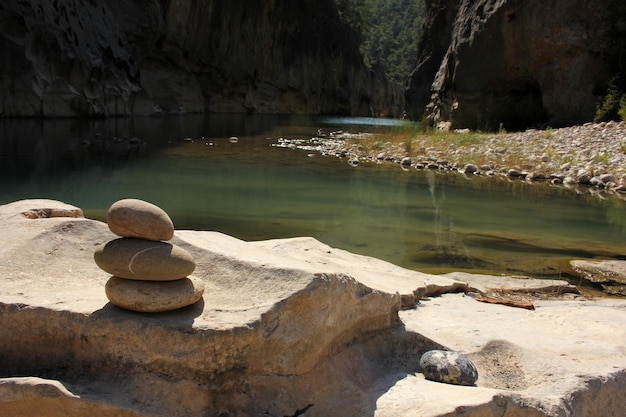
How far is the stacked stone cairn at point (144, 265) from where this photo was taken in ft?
10.1

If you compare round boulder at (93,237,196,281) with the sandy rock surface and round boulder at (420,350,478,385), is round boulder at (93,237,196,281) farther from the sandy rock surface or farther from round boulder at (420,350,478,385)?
round boulder at (420,350,478,385)

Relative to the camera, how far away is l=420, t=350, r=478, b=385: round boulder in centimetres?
336

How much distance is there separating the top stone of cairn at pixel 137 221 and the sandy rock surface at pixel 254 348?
0.40 m

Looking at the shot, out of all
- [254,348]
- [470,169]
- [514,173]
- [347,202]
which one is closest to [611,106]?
[514,173]

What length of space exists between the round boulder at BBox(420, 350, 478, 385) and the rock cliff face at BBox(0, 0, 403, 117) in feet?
Answer: 79.0

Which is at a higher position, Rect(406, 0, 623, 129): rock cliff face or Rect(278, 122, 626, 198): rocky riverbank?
Rect(406, 0, 623, 129): rock cliff face

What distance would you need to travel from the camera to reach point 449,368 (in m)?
3.37

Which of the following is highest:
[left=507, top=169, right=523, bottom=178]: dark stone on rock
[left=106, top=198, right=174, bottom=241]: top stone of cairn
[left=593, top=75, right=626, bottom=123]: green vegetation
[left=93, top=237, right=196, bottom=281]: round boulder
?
[left=593, top=75, right=626, bottom=123]: green vegetation

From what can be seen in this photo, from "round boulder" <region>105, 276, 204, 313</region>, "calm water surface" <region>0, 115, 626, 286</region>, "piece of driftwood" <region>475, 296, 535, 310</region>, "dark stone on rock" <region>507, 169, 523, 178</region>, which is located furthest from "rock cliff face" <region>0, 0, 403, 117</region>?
"round boulder" <region>105, 276, 204, 313</region>

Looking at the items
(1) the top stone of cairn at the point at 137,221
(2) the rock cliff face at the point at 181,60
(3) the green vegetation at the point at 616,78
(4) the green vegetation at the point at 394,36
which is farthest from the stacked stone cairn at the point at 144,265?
(4) the green vegetation at the point at 394,36

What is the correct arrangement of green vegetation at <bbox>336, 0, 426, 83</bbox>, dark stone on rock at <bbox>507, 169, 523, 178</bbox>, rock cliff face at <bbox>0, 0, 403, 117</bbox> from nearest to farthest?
dark stone on rock at <bbox>507, 169, 523, 178</bbox>, rock cliff face at <bbox>0, 0, 403, 117</bbox>, green vegetation at <bbox>336, 0, 426, 83</bbox>

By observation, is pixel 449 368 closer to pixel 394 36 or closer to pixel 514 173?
pixel 514 173

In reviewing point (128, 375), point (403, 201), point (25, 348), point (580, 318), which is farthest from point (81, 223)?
point (403, 201)

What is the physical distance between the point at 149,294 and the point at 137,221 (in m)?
0.38
